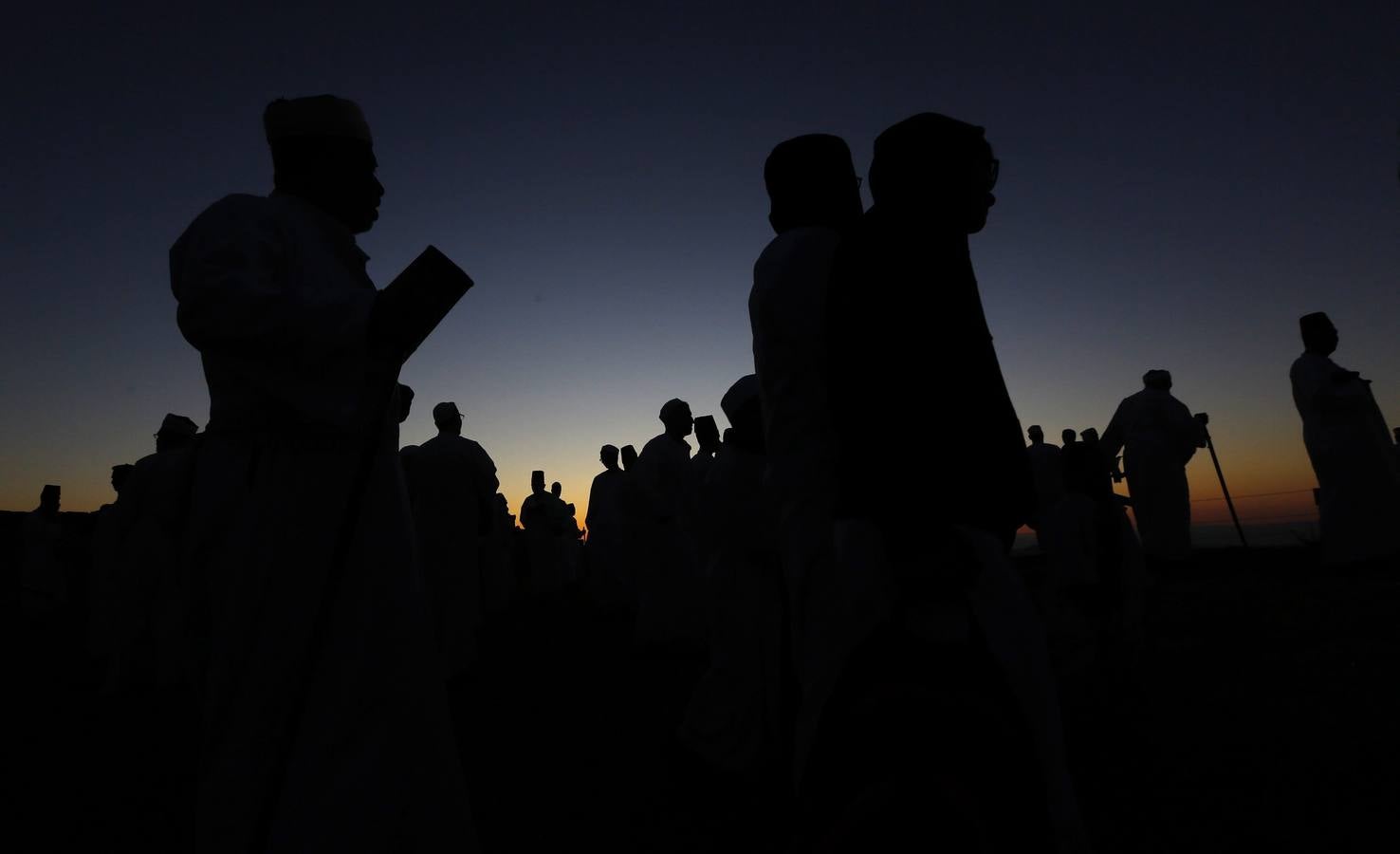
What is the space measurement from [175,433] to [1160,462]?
34.9 ft

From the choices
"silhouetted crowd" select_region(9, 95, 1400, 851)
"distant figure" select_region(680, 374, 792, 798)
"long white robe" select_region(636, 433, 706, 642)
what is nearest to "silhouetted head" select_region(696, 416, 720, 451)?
"long white robe" select_region(636, 433, 706, 642)

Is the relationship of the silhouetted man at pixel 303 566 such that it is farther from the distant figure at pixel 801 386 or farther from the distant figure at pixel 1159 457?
the distant figure at pixel 1159 457

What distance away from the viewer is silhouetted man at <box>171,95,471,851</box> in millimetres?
1816

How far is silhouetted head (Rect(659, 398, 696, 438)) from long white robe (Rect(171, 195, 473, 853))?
7.01 m

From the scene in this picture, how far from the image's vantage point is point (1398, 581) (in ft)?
24.4

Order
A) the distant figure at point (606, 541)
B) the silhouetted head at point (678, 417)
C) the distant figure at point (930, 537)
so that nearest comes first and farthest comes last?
the distant figure at point (930, 537), the silhouetted head at point (678, 417), the distant figure at point (606, 541)

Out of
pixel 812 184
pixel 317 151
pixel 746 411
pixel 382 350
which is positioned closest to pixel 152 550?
pixel 746 411

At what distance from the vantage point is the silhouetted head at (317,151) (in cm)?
230

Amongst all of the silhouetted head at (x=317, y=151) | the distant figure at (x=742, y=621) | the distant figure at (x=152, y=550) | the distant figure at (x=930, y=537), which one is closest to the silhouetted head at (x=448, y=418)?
the distant figure at (x=152, y=550)

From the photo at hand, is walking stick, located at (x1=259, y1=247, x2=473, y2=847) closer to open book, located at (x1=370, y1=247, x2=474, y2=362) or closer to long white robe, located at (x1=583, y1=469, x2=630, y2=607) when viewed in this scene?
open book, located at (x1=370, y1=247, x2=474, y2=362)

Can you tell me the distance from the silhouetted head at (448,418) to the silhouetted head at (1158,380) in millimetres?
8350

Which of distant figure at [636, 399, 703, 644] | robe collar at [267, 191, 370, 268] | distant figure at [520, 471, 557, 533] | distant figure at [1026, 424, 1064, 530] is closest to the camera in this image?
robe collar at [267, 191, 370, 268]

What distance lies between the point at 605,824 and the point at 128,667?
5.83m

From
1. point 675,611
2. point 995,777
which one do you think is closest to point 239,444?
point 995,777
